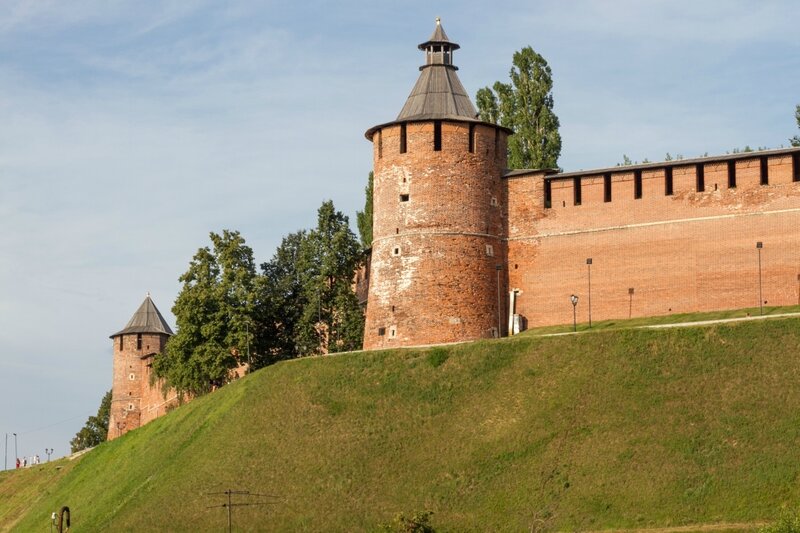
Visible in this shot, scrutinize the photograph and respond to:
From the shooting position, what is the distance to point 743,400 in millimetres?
48656

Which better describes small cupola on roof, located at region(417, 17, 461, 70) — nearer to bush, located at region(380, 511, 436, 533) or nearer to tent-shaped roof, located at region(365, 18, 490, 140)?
tent-shaped roof, located at region(365, 18, 490, 140)

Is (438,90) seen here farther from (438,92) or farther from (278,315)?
(278,315)

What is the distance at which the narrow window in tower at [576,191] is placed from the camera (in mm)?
59197

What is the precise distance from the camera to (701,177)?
187ft

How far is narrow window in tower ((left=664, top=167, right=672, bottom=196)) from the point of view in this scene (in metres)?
57.5

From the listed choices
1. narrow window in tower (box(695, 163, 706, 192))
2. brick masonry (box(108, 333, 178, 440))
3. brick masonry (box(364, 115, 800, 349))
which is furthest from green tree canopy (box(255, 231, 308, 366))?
narrow window in tower (box(695, 163, 706, 192))

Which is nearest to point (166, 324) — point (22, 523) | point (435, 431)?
point (22, 523)

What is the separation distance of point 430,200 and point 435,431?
9.80 meters

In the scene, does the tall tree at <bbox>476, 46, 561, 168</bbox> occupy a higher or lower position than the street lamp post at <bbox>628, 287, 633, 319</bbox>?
higher

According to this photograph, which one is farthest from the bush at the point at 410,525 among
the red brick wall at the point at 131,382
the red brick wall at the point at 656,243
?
the red brick wall at the point at 131,382

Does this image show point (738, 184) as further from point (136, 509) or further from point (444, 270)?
point (136, 509)

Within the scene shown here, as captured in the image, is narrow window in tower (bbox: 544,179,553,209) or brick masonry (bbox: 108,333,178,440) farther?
brick masonry (bbox: 108,333,178,440)

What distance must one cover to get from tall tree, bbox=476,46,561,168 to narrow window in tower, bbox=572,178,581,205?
676 centimetres

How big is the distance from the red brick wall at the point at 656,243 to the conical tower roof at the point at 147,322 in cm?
2735
